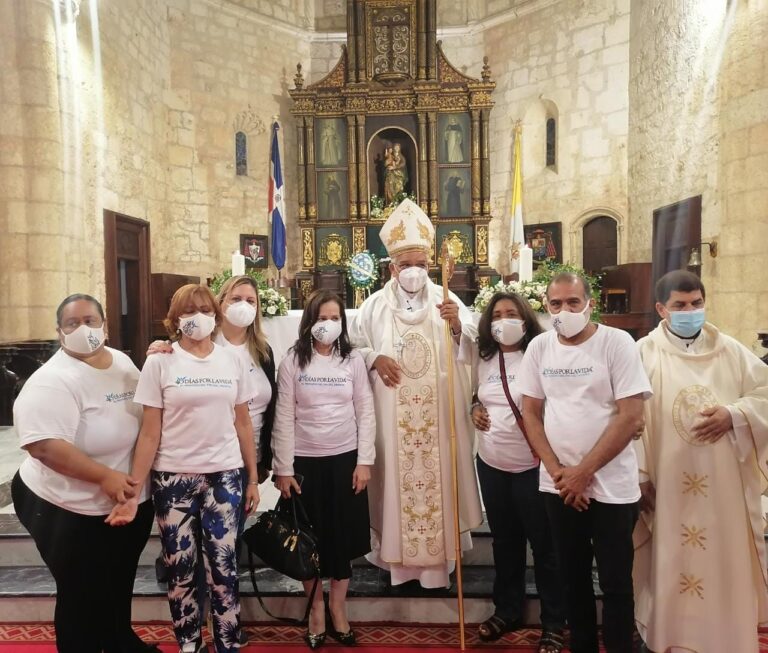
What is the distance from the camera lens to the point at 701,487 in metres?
2.39

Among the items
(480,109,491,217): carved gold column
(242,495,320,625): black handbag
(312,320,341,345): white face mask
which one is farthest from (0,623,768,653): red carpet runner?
(480,109,491,217): carved gold column

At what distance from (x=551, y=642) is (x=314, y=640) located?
1.06 m

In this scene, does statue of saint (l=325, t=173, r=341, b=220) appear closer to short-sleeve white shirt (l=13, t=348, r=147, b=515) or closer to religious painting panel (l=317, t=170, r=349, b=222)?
religious painting panel (l=317, t=170, r=349, b=222)

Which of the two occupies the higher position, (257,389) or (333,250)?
(333,250)

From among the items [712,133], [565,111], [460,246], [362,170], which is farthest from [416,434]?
[565,111]

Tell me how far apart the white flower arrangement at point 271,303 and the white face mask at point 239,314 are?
209cm

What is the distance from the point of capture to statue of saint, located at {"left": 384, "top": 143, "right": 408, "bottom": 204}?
31.6 feet

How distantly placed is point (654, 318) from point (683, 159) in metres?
2.00

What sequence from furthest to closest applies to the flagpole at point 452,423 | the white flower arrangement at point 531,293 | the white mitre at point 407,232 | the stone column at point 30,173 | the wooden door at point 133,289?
the wooden door at point 133,289, the stone column at point 30,173, the white flower arrangement at point 531,293, the white mitre at point 407,232, the flagpole at point 452,423

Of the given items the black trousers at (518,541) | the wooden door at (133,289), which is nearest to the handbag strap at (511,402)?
the black trousers at (518,541)

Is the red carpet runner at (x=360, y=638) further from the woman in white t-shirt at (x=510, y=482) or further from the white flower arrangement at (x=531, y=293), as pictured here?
the white flower arrangement at (x=531, y=293)

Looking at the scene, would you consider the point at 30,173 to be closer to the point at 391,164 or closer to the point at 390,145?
the point at 391,164

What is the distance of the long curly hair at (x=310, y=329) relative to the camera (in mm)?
2686

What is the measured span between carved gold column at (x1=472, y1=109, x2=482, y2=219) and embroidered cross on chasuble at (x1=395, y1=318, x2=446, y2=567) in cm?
668
